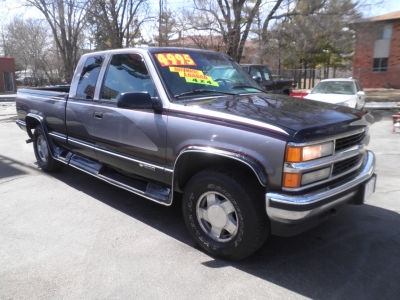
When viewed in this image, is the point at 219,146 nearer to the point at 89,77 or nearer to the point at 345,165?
the point at 345,165

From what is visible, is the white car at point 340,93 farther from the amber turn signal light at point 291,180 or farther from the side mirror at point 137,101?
the amber turn signal light at point 291,180

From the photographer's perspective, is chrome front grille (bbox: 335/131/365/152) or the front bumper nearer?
the front bumper

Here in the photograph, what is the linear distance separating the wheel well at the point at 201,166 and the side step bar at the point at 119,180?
0.21 m

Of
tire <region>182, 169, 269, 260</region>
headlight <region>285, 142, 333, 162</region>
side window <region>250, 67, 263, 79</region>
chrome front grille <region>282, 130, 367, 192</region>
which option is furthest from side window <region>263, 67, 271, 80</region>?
headlight <region>285, 142, 333, 162</region>

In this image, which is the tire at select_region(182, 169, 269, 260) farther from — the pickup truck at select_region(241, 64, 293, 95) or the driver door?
the pickup truck at select_region(241, 64, 293, 95)

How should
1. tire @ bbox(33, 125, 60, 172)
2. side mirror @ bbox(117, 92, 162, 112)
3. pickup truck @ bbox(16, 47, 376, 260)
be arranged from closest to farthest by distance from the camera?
pickup truck @ bbox(16, 47, 376, 260), side mirror @ bbox(117, 92, 162, 112), tire @ bbox(33, 125, 60, 172)

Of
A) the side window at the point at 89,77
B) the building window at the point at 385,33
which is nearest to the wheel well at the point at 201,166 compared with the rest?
the side window at the point at 89,77

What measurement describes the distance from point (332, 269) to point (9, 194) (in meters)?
4.46

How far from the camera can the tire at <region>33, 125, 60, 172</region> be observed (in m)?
5.70

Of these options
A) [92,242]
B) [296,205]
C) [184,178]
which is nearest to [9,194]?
[92,242]

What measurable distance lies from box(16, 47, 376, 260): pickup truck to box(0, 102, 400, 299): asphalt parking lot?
0.34 m

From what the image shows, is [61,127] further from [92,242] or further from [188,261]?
[188,261]

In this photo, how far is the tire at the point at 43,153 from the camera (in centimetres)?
570

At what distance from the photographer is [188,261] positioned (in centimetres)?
311
